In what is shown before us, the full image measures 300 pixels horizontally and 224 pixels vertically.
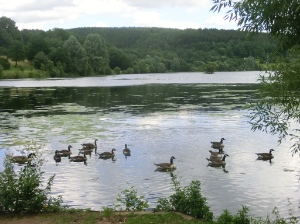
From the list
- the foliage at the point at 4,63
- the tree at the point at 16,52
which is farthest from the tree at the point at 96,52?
the foliage at the point at 4,63

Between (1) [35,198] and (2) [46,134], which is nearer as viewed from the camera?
(1) [35,198]

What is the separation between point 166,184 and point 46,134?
1437 cm

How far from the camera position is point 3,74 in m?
118

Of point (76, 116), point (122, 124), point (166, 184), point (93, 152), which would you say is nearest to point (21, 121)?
point (76, 116)

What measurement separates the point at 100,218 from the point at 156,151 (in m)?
13.7

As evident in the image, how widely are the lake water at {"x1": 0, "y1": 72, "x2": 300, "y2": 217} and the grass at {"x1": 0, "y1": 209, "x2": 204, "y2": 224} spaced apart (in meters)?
3.27

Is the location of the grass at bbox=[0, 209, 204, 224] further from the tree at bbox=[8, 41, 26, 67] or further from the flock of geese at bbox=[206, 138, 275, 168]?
the tree at bbox=[8, 41, 26, 67]

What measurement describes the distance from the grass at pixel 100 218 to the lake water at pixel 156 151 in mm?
3268

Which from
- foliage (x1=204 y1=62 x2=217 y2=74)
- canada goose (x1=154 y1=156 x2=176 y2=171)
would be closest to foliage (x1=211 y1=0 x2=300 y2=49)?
canada goose (x1=154 y1=156 x2=176 y2=171)

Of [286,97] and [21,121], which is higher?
[286,97]

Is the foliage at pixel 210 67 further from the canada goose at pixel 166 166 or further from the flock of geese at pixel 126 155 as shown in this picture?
the canada goose at pixel 166 166

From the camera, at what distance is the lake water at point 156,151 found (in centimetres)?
1639

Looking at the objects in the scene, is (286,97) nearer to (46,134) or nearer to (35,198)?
(35,198)

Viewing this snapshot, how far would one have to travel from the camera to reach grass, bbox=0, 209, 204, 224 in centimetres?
1075
